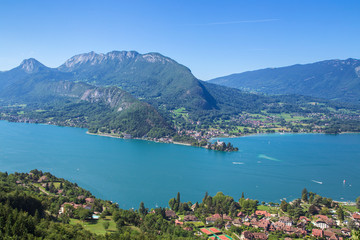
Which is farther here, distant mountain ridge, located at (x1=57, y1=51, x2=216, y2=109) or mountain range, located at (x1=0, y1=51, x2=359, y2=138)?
distant mountain ridge, located at (x1=57, y1=51, x2=216, y2=109)

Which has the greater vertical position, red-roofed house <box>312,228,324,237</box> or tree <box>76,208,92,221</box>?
tree <box>76,208,92,221</box>

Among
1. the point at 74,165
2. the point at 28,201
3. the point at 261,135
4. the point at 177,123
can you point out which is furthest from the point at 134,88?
the point at 28,201

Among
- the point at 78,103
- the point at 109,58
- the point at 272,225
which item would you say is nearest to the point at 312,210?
the point at 272,225

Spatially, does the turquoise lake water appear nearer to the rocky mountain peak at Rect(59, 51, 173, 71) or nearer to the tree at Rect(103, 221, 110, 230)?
the tree at Rect(103, 221, 110, 230)

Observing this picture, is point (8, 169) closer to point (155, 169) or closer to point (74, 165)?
point (74, 165)

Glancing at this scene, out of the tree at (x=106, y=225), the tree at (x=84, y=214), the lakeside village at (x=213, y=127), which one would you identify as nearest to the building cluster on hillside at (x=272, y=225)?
the tree at (x=106, y=225)

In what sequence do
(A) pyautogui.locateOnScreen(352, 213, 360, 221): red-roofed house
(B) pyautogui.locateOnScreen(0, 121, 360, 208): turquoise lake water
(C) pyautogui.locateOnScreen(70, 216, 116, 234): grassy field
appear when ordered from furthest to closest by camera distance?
(B) pyautogui.locateOnScreen(0, 121, 360, 208): turquoise lake water → (A) pyautogui.locateOnScreen(352, 213, 360, 221): red-roofed house → (C) pyautogui.locateOnScreen(70, 216, 116, 234): grassy field

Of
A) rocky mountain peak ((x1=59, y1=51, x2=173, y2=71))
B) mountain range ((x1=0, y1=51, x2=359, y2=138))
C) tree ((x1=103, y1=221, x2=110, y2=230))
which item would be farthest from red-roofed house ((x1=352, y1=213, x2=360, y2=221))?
rocky mountain peak ((x1=59, y1=51, x2=173, y2=71))

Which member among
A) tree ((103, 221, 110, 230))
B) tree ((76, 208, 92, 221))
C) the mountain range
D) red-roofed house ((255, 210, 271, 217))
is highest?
the mountain range
